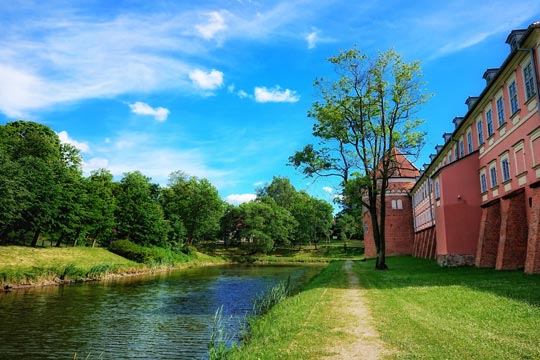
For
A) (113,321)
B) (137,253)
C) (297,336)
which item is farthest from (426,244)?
(297,336)

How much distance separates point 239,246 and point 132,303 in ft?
192

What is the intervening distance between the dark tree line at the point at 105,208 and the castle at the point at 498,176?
3041 centimetres

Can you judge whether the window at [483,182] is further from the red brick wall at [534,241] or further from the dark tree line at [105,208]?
the dark tree line at [105,208]

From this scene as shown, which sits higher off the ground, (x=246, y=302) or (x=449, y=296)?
(x=449, y=296)

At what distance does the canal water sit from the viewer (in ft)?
35.4

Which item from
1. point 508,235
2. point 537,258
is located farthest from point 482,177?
point 537,258

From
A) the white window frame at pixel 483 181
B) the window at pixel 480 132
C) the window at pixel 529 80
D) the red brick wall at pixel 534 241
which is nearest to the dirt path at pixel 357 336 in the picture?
the red brick wall at pixel 534 241

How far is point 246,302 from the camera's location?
19500 mm

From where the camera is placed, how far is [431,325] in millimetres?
8195

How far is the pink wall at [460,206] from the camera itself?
2369 cm

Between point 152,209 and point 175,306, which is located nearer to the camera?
point 175,306

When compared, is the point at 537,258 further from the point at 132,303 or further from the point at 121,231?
the point at 121,231

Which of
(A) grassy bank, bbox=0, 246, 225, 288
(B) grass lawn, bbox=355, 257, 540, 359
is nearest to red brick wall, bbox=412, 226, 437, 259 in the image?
(B) grass lawn, bbox=355, 257, 540, 359

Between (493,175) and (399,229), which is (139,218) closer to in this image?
(399,229)
